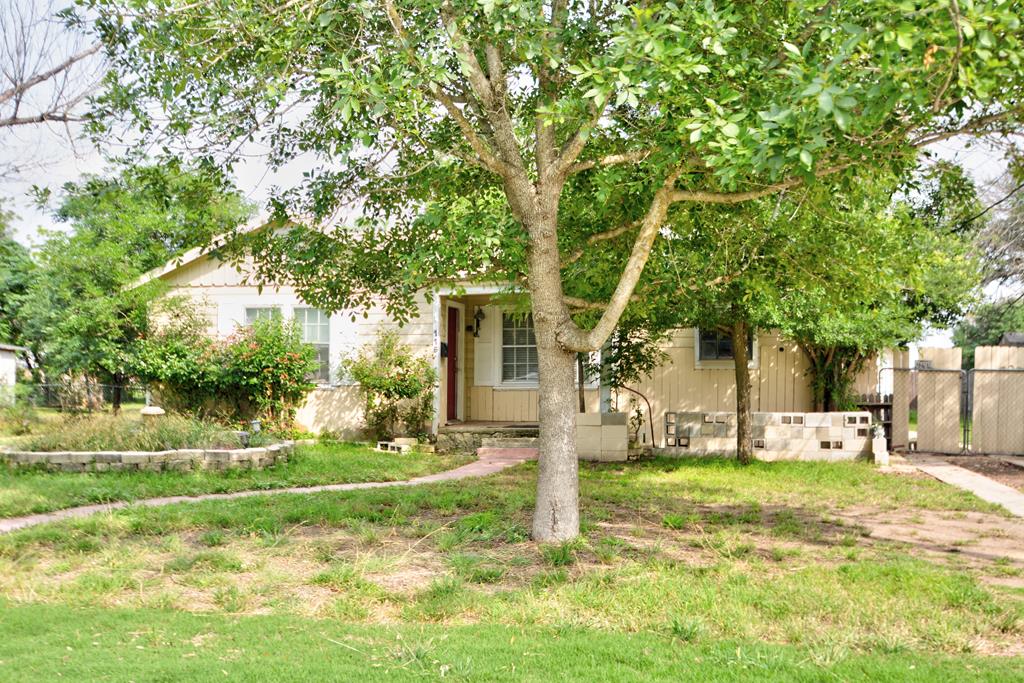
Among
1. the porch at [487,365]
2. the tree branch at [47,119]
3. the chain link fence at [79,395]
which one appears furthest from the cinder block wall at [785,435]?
the chain link fence at [79,395]

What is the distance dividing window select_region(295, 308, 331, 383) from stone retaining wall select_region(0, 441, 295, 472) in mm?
4404

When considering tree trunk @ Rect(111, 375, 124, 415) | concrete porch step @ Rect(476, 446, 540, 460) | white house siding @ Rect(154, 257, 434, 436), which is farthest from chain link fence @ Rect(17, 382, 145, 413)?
concrete porch step @ Rect(476, 446, 540, 460)

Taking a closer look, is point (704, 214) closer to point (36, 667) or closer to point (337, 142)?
point (337, 142)

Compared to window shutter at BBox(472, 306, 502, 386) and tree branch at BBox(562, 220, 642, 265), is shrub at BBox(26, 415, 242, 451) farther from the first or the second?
tree branch at BBox(562, 220, 642, 265)

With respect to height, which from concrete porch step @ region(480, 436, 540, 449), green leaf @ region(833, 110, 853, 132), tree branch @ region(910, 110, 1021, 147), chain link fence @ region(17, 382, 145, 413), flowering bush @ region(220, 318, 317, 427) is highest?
tree branch @ region(910, 110, 1021, 147)

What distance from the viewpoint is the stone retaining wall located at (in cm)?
1017

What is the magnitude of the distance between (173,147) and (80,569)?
4.01 metres

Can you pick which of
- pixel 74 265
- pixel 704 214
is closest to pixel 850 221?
pixel 704 214

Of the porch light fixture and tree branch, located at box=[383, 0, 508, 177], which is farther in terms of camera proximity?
the porch light fixture

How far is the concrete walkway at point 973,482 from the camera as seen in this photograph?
29.8 ft

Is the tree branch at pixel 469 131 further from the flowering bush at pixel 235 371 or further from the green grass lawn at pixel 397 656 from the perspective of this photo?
the flowering bush at pixel 235 371

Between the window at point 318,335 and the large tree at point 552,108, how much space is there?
6.69m

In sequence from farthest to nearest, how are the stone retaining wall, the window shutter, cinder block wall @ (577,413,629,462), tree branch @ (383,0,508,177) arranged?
the window shutter, cinder block wall @ (577,413,629,462), the stone retaining wall, tree branch @ (383,0,508,177)

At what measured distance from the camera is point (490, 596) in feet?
17.5
